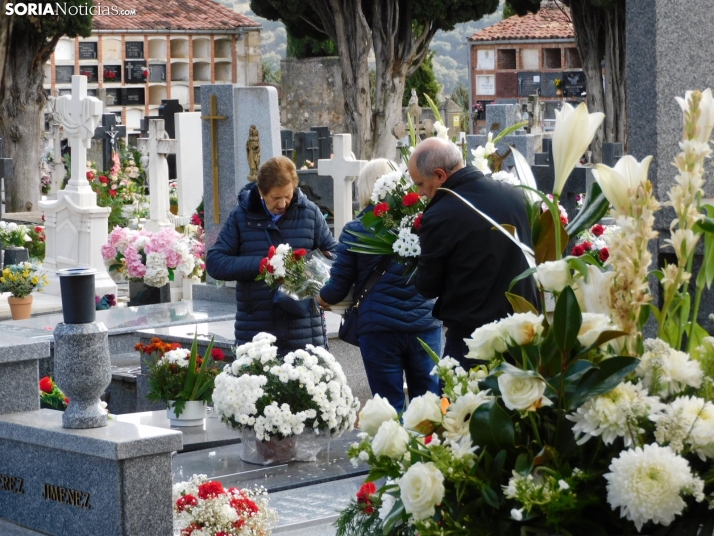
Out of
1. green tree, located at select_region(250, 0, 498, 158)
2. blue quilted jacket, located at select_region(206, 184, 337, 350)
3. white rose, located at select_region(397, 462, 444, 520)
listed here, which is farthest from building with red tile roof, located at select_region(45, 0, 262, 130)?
white rose, located at select_region(397, 462, 444, 520)

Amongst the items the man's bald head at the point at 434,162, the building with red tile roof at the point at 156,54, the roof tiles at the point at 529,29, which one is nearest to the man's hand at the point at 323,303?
the man's bald head at the point at 434,162

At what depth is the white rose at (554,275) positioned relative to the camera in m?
1.79

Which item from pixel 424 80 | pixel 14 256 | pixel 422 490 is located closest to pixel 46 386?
pixel 422 490

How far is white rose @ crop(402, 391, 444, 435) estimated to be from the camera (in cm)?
190

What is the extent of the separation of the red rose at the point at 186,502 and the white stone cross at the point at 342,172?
21.8ft

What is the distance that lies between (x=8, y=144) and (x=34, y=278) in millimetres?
10625

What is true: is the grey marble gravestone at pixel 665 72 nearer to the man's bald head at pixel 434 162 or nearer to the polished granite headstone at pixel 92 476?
the man's bald head at pixel 434 162

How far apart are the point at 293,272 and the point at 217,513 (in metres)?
1.90

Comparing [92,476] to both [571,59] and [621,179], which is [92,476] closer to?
[621,179]

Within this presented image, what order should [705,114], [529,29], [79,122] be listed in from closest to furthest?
1. [705,114]
2. [79,122]
3. [529,29]

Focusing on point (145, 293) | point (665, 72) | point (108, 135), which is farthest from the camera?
point (108, 135)

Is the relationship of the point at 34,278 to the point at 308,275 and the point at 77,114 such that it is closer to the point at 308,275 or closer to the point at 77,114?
the point at 77,114

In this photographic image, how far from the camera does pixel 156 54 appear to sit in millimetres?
39906

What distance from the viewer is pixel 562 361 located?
1.77 metres
